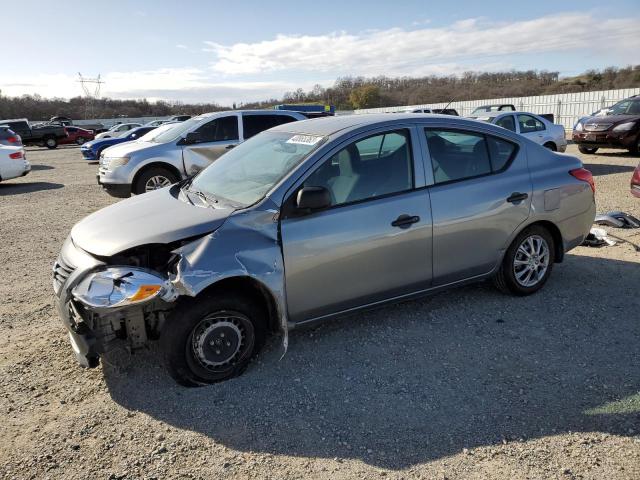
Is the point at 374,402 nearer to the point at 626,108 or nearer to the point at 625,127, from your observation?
the point at 625,127

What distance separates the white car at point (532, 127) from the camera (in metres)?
11.9

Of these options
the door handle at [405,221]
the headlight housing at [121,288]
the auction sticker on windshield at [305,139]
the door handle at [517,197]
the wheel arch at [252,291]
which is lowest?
the wheel arch at [252,291]

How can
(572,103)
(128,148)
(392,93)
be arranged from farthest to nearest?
1. (392,93)
2. (572,103)
3. (128,148)

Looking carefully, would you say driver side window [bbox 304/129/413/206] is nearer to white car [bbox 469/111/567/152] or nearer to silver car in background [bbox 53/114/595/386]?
silver car in background [bbox 53/114/595/386]

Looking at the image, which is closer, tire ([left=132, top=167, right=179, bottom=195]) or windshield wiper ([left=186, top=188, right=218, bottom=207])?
windshield wiper ([left=186, top=188, right=218, bottom=207])

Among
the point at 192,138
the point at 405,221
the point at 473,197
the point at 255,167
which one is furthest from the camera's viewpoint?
the point at 192,138

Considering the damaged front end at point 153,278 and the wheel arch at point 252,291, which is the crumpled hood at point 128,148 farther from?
the wheel arch at point 252,291

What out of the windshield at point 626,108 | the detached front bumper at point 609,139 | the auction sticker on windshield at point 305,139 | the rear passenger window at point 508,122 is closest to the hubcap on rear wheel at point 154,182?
the auction sticker on windshield at point 305,139

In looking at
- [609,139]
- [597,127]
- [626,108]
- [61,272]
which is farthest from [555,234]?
[626,108]

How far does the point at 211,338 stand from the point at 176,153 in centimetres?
714

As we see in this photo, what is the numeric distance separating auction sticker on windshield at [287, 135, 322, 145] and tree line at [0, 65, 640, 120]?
5485 centimetres

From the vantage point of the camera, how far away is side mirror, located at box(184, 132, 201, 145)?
9836 mm

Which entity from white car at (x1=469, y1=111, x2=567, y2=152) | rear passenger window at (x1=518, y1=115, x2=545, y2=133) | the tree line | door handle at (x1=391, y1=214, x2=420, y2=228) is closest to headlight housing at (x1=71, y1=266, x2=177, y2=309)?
door handle at (x1=391, y1=214, x2=420, y2=228)

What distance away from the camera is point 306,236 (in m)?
3.42
